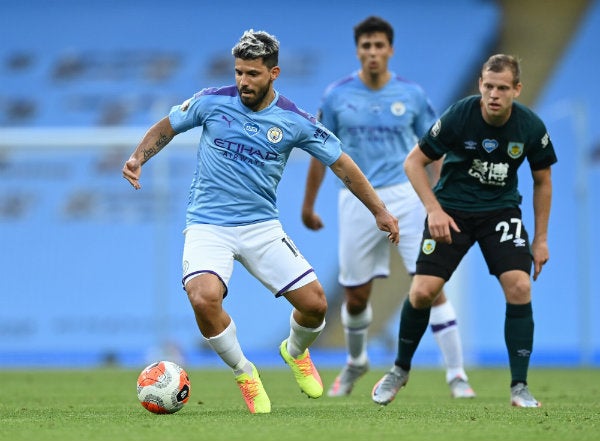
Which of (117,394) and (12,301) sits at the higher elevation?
(117,394)

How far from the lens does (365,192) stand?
6559mm

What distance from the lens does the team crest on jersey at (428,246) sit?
6973mm

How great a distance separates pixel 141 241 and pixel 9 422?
11.9 meters

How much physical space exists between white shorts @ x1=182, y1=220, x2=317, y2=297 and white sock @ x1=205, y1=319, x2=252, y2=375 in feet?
0.99

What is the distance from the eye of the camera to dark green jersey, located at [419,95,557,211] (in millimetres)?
6801

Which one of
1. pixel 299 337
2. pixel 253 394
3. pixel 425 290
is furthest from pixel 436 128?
pixel 253 394

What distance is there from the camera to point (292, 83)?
1902 cm

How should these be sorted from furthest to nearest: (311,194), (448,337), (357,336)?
(357,336), (311,194), (448,337)

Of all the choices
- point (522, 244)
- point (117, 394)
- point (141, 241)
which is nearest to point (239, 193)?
point (522, 244)

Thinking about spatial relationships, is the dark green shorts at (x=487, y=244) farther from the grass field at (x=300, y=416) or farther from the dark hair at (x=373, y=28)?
the dark hair at (x=373, y=28)

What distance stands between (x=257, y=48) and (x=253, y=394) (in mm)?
1777

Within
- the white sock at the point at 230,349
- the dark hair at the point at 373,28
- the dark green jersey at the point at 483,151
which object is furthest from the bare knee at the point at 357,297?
the white sock at the point at 230,349

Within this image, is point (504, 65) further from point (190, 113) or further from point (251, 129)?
point (190, 113)

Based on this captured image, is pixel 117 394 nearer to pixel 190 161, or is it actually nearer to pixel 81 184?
pixel 190 161
